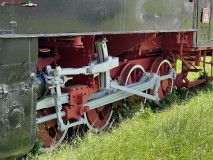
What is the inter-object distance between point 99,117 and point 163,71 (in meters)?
2.19

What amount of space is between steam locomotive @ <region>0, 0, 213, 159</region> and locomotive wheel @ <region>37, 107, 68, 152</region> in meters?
0.01

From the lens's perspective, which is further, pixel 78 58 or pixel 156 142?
pixel 78 58

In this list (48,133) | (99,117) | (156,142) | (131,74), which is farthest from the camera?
(131,74)

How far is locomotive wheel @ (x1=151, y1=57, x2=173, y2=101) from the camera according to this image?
680cm

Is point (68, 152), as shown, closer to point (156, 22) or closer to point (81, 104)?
point (81, 104)

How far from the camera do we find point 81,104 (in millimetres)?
4531

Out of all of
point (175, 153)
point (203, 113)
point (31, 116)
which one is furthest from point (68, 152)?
point (203, 113)

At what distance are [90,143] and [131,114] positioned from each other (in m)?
1.92

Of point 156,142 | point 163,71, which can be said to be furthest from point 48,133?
point 163,71

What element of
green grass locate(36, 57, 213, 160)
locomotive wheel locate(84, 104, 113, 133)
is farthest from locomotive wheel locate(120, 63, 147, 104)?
green grass locate(36, 57, 213, 160)

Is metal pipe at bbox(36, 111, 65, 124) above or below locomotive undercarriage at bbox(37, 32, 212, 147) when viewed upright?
below

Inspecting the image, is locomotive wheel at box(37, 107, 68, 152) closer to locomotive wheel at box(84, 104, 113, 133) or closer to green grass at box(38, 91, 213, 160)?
green grass at box(38, 91, 213, 160)

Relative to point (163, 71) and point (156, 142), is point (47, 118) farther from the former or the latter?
point (163, 71)

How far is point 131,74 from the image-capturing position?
6.19 m
